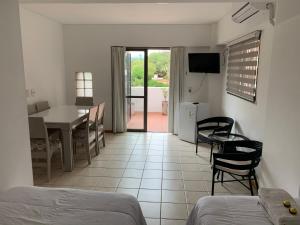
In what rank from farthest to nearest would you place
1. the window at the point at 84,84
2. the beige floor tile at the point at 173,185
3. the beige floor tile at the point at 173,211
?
the window at the point at 84,84, the beige floor tile at the point at 173,185, the beige floor tile at the point at 173,211

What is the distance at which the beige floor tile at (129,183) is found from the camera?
11.0ft

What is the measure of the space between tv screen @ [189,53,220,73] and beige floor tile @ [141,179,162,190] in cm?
283

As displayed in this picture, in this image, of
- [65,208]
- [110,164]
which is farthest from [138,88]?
[65,208]

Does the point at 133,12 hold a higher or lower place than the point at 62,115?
higher

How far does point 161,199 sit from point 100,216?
4.81 feet

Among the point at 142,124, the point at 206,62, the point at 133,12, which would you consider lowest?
the point at 142,124

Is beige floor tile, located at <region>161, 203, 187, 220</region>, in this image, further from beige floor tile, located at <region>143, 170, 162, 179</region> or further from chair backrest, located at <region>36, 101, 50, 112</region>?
chair backrest, located at <region>36, 101, 50, 112</region>

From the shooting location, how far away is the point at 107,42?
580 centimetres

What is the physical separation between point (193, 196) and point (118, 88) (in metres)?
3.39

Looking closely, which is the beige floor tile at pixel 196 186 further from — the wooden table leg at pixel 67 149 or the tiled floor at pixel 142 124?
the tiled floor at pixel 142 124

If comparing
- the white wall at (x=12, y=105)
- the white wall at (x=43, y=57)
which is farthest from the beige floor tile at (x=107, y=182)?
the white wall at (x=43, y=57)

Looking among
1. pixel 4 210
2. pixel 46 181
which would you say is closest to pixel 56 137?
pixel 46 181

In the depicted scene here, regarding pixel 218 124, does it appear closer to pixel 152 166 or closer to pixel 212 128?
pixel 212 128

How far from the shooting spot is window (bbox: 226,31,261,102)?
135 inches
